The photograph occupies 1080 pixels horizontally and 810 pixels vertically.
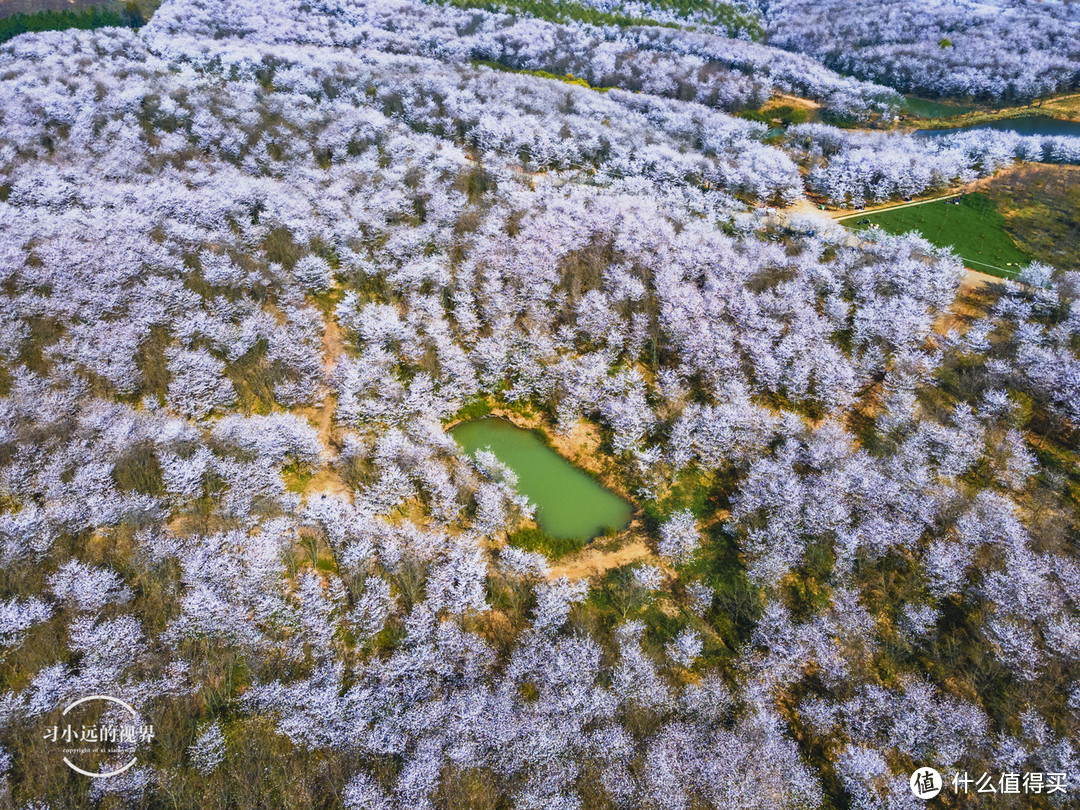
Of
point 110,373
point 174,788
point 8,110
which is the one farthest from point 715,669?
point 8,110

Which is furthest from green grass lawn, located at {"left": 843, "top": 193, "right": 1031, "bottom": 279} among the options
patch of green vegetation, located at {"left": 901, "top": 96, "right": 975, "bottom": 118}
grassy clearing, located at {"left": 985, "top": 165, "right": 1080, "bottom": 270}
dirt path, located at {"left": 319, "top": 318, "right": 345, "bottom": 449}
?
dirt path, located at {"left": 319, "top": 318, "right": 345, "bottom": 449}

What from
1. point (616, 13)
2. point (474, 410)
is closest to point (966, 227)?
point (474, 410)

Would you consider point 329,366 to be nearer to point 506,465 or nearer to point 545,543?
point 506,465

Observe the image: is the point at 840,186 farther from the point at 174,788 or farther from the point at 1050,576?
the point at 174,788

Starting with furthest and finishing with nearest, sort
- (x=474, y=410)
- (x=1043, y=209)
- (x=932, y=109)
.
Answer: (x=932, y=109) → (x=1043, y=209) → (x=474, y=410)

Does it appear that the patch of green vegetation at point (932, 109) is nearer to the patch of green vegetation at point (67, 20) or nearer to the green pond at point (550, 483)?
the green pond at point (550, 483)

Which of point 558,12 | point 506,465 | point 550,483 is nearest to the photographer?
point 550,483
